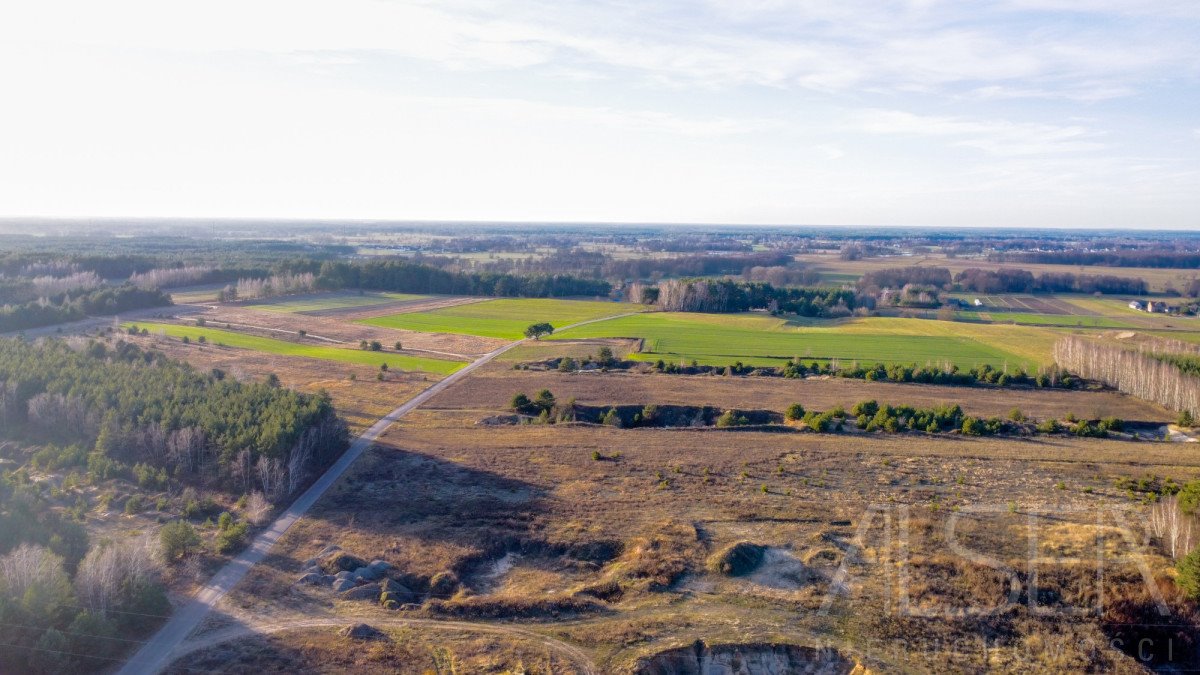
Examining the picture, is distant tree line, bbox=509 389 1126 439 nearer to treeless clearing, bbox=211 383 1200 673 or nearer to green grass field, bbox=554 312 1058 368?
treeless clearing, bbox=211 383 1200 673

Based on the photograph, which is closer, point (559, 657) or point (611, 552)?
point (559, 657)

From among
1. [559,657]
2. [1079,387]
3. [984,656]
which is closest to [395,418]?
[559,657]

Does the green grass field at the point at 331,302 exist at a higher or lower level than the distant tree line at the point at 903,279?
lower

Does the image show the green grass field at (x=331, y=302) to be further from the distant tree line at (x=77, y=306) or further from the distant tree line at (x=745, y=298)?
the distant tree line at (x=745, y=298)

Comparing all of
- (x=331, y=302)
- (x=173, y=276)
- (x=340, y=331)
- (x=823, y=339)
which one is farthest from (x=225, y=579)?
(x=173, y=276)

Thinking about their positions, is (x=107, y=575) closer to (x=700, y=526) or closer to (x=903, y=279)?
(x=700, y=526)

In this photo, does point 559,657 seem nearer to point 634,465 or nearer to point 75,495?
point 634,465

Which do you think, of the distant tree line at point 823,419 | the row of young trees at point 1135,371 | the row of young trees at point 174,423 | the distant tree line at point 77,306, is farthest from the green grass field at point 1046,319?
the distant tree line at point 77,306
